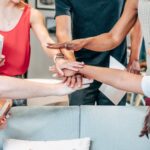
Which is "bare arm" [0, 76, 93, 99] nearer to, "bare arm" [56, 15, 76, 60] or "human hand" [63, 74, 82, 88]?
"human hand" [63, 74, 82, 88]

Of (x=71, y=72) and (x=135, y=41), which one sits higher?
(x=135, y=41)

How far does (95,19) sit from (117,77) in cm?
48

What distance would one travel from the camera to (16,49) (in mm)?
1768

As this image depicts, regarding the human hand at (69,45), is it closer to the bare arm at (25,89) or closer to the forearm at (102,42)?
the forearm at (102,42)

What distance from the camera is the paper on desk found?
76.0 inches

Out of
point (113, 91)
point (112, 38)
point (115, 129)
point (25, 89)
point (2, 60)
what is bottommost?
point (115, 129)

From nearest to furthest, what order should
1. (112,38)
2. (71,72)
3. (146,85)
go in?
1. (146,85)
2. (71,72)
3. (112,38)

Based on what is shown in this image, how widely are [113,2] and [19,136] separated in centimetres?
91

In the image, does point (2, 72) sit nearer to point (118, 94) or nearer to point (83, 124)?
point (83, 124)

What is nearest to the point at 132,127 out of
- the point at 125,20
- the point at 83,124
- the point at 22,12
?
the point at 83,124

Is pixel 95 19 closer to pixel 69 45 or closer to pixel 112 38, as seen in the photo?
pixel 112 38

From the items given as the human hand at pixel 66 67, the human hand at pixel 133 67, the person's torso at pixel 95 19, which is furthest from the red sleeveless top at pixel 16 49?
the human hand at pixel 133 67

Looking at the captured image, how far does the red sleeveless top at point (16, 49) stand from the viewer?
68.9 inches

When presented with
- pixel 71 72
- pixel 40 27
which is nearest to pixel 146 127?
pixel 71 72
